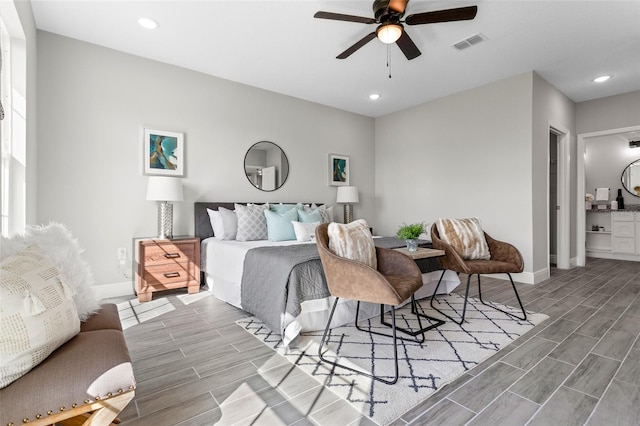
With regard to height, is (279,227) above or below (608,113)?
below

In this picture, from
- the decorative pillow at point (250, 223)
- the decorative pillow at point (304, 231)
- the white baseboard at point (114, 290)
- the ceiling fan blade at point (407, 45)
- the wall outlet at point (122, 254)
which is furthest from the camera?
the decorative pillow at point (250, 223)

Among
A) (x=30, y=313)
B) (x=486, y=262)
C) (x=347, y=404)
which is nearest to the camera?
(x=30, y=313)

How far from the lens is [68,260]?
144 centimetres

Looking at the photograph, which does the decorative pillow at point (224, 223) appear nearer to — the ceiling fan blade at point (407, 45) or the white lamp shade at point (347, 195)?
the white lamp shade at point (347, 195)

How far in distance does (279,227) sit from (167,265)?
1.33 metres

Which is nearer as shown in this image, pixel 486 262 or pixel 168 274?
pixel 486 262

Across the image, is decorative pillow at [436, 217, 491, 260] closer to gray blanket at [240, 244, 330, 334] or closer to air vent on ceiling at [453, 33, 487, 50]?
gray blanket at [240, 244, 330, 334]

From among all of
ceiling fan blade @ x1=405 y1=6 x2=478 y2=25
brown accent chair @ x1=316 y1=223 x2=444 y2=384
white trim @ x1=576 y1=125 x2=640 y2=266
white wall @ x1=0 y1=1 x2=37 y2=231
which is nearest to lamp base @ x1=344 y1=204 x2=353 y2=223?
brown accent chair @ x1=316 y1=223 x2=444 y2=384

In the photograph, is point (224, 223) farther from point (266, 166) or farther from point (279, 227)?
point (266, 166)

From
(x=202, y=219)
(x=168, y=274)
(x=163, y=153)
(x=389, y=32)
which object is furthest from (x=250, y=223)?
(x=389, y=32)

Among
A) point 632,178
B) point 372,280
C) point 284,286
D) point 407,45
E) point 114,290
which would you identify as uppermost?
point 407,45

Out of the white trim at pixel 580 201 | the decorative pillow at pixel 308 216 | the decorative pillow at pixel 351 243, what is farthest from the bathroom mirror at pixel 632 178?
the decorative pillow at pixel 351 243

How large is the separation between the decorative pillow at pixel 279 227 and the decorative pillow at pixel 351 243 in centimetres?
161

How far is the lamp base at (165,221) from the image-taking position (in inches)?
146
